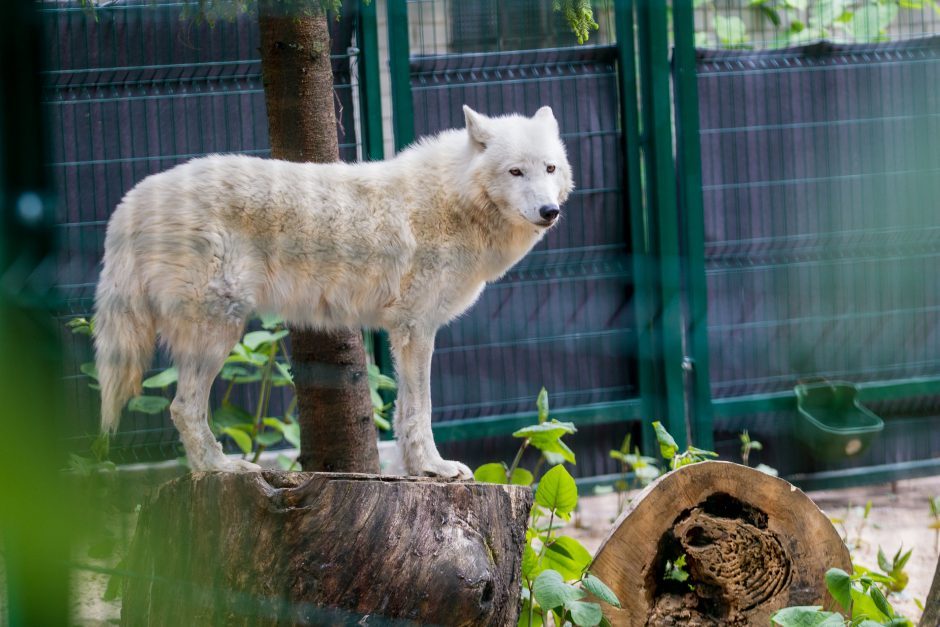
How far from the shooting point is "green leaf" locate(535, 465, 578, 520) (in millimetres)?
2057

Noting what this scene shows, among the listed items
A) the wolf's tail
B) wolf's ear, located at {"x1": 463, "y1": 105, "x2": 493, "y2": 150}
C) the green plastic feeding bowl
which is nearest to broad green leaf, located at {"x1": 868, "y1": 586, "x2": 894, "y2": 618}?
the green plastic feeding bowl

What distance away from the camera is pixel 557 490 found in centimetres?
207

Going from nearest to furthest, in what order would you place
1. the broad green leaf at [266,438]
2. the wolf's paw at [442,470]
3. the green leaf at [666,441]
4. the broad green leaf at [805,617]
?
1. the broad green leaf at [805,617]
2. the wolf's paw at [442,470]
3. the green leaf at [666,441]
4. the broad green leaf at [266,438]

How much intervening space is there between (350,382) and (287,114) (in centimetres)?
76

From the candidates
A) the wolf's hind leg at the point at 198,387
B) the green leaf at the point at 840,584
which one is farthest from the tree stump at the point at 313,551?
the green leaf at the point at 840,584

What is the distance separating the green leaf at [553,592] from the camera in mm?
1740

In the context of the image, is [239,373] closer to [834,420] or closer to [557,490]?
[557,490]

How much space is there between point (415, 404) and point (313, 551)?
801 millimetres

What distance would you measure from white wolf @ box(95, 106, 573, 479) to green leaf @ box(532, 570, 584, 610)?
1.44 feet

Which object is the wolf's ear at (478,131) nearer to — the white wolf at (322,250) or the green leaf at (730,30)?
the white wolf at (322,250)

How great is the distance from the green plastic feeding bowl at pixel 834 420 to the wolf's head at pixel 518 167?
1.45 meters

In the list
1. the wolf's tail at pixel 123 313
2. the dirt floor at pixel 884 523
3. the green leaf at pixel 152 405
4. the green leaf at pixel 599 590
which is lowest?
the dirt floor at pixel 884 523

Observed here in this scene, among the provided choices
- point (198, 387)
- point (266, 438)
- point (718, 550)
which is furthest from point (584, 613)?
point (266, 438)

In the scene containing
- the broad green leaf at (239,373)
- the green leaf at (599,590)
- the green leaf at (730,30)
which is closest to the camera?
the green leaf at (599,590)
